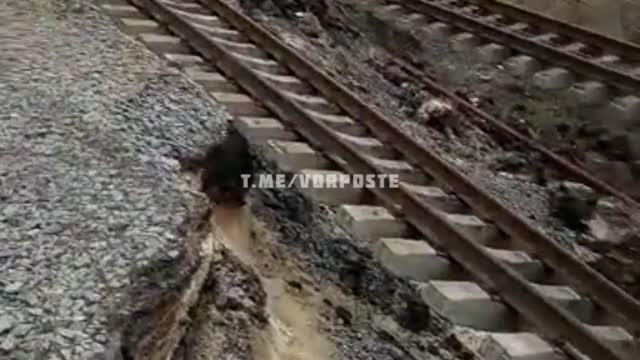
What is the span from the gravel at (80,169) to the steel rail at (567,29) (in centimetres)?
469

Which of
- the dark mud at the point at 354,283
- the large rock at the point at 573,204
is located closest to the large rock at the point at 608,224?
the large rock at the point at 573,204

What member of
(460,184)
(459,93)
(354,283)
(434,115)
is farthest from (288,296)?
(459,93)

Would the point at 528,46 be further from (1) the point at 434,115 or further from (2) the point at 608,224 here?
(2) the point at 608,224

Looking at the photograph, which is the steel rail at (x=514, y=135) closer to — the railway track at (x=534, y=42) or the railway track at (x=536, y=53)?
the railway track at (x=536, y=53)

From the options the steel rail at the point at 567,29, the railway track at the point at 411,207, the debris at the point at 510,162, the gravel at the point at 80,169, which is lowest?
the debris at the point at 510,162

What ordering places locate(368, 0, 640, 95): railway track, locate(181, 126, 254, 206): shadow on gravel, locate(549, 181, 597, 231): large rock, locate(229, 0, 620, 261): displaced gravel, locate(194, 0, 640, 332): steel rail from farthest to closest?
locate(368, 0, 640, 95): railway track → locate(229, 0, 620, 261): displaced gravel → locate(549, 181, 597, 231): large rock → locate(181, 126, 254, 206): shadow on gravel → locate(194, 0, 640, 332): steel rail

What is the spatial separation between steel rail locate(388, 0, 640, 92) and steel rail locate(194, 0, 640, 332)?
293 cm

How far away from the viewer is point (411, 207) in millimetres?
5375

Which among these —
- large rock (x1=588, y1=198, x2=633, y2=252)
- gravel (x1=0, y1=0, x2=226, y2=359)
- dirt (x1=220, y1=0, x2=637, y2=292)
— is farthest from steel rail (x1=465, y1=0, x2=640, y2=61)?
gravel (x1=0, y1=0, x2=226, y2=359)

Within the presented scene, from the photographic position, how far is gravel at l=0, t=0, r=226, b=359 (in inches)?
133

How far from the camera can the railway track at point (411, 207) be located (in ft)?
15.5

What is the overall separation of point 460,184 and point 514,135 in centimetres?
270

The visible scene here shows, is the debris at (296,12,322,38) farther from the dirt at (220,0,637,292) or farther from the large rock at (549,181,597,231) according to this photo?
the large rock at (549,181,597,231)

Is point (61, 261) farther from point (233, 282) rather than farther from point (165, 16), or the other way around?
point (165, 16)
